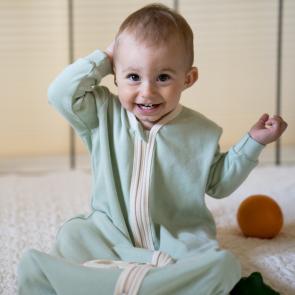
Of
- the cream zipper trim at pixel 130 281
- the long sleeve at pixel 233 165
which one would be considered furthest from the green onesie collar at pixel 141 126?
the cream zipper trim at pixel 130 281

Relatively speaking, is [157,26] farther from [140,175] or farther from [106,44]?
[106,44]

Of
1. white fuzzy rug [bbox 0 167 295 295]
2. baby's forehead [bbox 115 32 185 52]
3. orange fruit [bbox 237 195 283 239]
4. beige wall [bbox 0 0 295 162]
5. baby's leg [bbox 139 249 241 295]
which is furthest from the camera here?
beige wall [bbox 0 0 295 162]

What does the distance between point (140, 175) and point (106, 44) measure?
128 cm

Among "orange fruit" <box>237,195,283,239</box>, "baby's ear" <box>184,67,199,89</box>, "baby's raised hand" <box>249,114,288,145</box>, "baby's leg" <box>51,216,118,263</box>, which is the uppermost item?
"baby's ear" <box>184,67,199,89</box>

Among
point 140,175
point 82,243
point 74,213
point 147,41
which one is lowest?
point 74,213

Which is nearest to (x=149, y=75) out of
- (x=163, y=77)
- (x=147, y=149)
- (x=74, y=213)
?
(x=163, y=77)

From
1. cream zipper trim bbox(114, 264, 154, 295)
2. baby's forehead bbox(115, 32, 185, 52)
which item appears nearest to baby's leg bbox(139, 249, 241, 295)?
cream zipper trim bbox(114, 264, 154, 295)

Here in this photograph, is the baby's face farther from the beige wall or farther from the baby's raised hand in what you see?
the beige wall

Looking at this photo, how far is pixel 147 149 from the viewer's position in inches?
46.7

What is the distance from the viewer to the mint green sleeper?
1.16m

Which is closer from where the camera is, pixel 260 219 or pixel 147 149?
pixel 147 149

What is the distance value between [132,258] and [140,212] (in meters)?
0.10

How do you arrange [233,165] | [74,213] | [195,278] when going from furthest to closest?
[74,213]
[233,165]
[195,278]

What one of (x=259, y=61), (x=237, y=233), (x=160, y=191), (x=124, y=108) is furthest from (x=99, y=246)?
(x=259, y=61)
